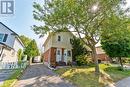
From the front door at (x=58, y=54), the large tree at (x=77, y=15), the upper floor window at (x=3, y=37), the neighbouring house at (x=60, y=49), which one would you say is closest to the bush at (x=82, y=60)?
the neighbouring house at (x=60, y=49)

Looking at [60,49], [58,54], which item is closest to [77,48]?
[60,49]

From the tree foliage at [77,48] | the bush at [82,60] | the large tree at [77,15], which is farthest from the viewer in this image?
the tree foliage at [77,48]

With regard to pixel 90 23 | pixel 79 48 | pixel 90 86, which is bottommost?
pixel 90 86

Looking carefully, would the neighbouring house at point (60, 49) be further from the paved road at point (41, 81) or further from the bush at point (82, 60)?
the paved road at point (41, 81)

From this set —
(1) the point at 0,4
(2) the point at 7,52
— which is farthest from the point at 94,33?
(2) the point at 7,52

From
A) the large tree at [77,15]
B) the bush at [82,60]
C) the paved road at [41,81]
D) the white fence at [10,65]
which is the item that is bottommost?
the paved road at [41,81]

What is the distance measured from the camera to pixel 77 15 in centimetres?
2202

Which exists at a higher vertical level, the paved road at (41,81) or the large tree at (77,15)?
the large tree at (77,15)

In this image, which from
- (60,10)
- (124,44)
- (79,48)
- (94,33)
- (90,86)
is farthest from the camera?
(79,48)

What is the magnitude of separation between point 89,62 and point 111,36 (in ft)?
28.8

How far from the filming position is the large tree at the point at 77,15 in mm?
21844

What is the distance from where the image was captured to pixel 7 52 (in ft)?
112

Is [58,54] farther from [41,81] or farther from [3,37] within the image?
[41,81]

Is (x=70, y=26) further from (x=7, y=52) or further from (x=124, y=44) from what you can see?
(x=7, y=52)
